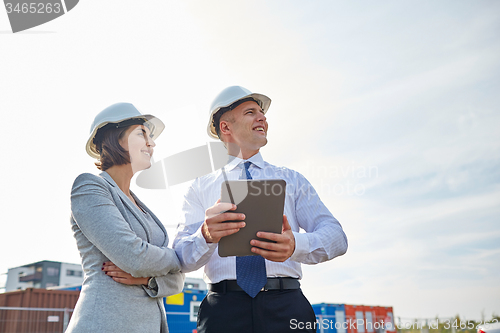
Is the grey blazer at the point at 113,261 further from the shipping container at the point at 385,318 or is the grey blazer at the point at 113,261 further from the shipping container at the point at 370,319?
the shipping container at the point at 370,319

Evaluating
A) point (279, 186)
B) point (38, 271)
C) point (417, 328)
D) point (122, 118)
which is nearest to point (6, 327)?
point (122, 118)

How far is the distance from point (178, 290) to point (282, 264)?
833 mm

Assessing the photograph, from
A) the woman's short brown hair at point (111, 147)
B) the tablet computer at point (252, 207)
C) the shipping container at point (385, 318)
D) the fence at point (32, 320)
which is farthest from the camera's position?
the shipping container at point (385, 318)

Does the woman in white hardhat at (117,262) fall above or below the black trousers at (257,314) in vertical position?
above

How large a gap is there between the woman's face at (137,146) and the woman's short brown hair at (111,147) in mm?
37

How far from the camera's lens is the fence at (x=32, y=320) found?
13.1 meters

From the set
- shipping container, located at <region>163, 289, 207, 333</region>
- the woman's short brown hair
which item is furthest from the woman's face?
shipping container, located at <region>163, 289, 207, 333</region>

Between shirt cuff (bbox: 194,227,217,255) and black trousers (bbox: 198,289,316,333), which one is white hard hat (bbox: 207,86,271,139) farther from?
black trousers (bbox: 198,289,316,333)

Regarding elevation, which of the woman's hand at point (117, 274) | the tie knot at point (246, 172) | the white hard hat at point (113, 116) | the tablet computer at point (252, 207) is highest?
the white hard hat at point (113, 116)

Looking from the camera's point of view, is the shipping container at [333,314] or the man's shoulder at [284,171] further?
the shipping container at [333,314]

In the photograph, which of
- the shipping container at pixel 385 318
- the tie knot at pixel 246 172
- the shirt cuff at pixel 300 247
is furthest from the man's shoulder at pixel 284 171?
the shipping container at pixel 385 318

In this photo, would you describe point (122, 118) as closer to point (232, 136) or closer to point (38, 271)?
point (232, 136)

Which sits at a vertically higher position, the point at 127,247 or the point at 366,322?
the point at 127,247

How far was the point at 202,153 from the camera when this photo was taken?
413 centimetres
